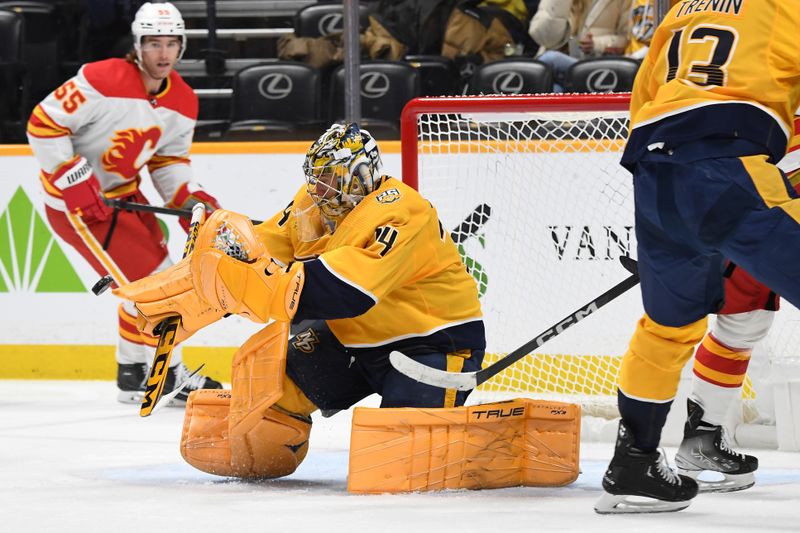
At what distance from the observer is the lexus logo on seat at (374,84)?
5.64 m

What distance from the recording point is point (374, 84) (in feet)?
18.5

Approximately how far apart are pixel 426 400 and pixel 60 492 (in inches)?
31.6

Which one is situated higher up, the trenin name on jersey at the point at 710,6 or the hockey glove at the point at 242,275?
the trenin name on jersey at the point at 710,6

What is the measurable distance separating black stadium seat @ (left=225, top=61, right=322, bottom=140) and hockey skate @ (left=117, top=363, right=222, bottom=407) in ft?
4.74

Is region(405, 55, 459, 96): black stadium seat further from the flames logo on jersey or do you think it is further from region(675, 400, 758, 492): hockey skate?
region(675, 400, 758, 492): hockey skate

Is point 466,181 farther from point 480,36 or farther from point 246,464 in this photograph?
point 480,36

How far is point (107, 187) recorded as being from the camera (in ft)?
15.3

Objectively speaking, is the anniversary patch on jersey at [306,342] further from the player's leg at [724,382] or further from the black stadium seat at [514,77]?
the black stadium seat at [514,77]

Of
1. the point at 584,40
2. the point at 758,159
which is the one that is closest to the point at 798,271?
the point at 758,159

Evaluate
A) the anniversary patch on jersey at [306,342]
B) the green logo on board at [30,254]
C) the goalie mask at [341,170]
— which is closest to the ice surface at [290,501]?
the anniversary patch on jersey at [306,342]

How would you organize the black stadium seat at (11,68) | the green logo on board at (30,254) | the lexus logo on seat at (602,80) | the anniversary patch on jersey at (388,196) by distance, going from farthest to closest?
the black stadium seat at (11,68), the lexus logo on seat at (602,80), the green logo on board at (30,254), the anniversary patch on jersey at (388,196)

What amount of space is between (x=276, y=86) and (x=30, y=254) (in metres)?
1.36

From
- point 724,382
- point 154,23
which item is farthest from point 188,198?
point 724,382

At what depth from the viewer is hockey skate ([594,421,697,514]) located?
257 cm
